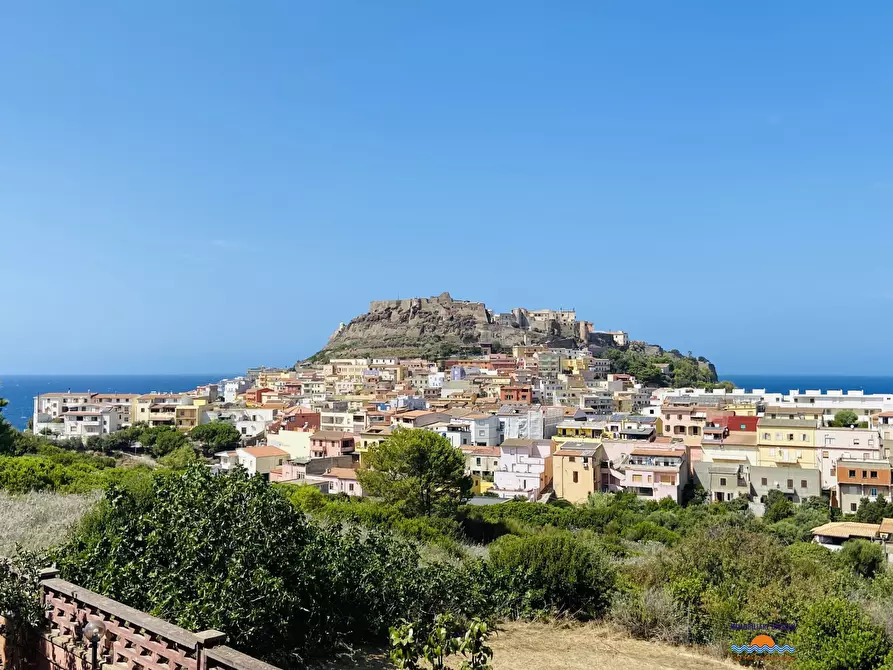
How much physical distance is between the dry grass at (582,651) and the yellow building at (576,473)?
106ft

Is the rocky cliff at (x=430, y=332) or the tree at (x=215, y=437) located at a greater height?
the rocky cliff at (x=430, y=332)

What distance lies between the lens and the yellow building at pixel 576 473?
135 feet

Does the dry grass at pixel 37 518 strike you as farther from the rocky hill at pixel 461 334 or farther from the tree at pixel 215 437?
the rocky hill at pixel 461 334

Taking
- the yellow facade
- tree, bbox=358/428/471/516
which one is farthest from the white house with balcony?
tree, bbox=358/428/471/516

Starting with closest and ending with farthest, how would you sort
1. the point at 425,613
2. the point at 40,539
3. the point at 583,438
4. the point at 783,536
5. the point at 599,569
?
the point at 425,613, the point at 40,539, the point at 599,569, the point at 783,536, the point at 583,438

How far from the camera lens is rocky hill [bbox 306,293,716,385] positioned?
106750 mm

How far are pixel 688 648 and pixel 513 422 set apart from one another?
1683 inches

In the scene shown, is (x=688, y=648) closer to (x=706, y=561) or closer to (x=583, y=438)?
(x=706, y=561)

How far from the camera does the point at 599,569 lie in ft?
35.6

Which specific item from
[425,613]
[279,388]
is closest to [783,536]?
[425,613]

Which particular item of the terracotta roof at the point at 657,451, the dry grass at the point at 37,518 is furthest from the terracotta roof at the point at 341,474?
the dry grass at the point at 37,518

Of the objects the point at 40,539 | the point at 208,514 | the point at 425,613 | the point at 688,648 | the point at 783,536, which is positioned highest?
the point at 208,514

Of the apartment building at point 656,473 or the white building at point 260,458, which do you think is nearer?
the apartment building at point 656,473

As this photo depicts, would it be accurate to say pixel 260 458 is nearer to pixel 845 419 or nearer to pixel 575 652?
pixel 845 419
